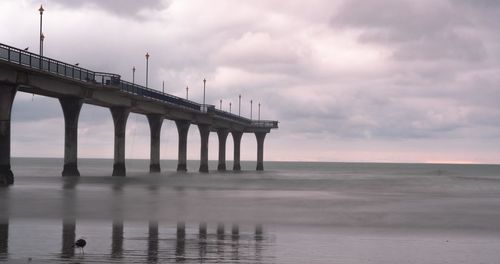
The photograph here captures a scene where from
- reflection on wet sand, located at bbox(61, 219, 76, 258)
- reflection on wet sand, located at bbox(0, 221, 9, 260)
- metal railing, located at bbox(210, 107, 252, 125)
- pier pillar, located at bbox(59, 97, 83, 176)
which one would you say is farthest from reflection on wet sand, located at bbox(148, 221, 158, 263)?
metal railing, located at bbox(210, 107, 252, 125)

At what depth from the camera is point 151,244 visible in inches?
703

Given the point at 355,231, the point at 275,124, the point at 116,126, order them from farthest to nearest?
the point at 275,124, the point at 116,126, the point at 355,231

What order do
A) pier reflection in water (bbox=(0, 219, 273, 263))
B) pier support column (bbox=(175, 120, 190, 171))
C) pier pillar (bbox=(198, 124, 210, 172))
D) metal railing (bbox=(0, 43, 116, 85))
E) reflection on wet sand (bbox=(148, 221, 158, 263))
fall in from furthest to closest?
1. pier pillar (bbox=(198, 124, 210, 172))
2. pier support column (bbox=(175, 120, 190, 171))
3. metal railing (bbox=(0, 43, 116, 85))
4. reflection on wet sand (bbox=(148, 221, 158, 263))
5. pier reflection in water (bbox=(0, 219, 273, 263))

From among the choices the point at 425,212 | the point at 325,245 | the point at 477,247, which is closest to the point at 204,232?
the point at 325,245

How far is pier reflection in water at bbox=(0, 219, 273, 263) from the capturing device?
50.1ft

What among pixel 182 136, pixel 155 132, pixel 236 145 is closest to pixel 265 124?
pixel 236 145

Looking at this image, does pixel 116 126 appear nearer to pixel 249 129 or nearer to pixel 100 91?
pixel 100 91

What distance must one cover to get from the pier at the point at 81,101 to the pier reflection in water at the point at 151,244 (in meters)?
28.6

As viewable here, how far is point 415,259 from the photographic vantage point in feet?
53.5

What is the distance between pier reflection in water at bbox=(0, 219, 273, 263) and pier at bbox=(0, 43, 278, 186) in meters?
28.6

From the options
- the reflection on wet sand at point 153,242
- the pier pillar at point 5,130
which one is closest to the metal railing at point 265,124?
the pier pillar at point 5,130

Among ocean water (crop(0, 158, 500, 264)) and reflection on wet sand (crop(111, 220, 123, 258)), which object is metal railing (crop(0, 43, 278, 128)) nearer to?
ocean water (crop(0, 158, 500, 264))

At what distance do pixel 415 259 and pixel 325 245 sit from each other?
305 centimetres

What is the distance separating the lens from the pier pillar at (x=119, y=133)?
77.4 m
